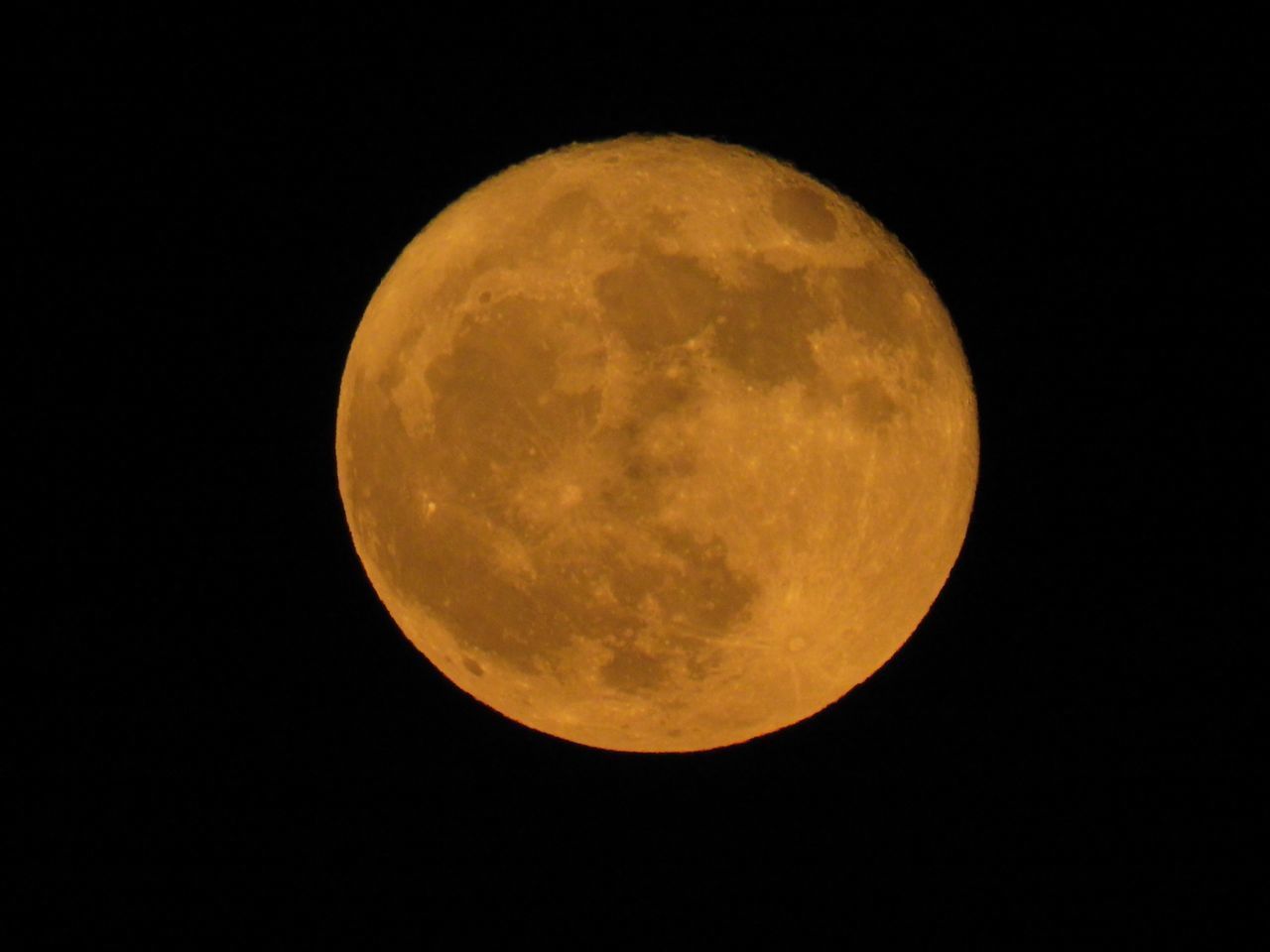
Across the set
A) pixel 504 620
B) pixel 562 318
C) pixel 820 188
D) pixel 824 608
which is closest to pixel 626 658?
pixel 504 620

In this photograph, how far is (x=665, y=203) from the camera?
12.0ft

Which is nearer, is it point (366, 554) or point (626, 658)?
point (626, 658)

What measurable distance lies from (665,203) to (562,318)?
1.92ft

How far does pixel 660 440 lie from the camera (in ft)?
11.1

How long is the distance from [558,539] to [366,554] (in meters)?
1.14

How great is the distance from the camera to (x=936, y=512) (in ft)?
12.7

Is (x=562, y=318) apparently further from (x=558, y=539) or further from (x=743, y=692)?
(x=743, y=692)

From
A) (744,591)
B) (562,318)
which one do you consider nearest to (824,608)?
(744,591)

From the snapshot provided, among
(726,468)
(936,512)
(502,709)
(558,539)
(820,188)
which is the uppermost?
(820,188)

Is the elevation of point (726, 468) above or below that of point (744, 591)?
above

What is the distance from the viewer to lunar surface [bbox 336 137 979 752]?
134 inches

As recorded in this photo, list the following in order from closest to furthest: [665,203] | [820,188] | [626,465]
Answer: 1. [626,465]
2. [665,203]
3. [820,188]

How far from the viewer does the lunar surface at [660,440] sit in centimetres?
341

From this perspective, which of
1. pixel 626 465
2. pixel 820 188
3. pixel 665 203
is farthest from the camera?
pixel 820 188
